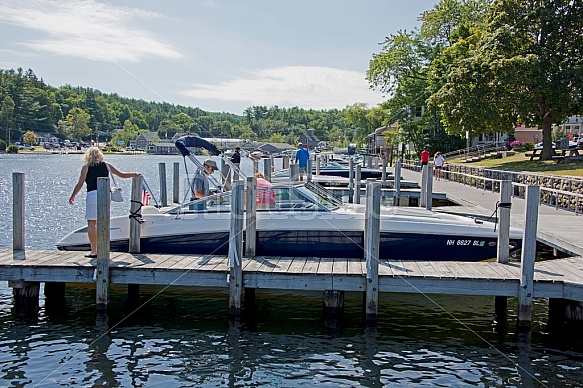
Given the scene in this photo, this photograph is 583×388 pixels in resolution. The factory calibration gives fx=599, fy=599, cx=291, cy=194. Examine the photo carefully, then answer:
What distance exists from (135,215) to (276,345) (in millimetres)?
3312

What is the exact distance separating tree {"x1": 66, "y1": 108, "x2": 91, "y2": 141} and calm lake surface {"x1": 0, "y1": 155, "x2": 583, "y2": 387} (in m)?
154

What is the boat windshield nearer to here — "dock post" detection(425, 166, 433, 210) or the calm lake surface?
the calm lake surface

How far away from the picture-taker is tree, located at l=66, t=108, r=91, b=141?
155 m

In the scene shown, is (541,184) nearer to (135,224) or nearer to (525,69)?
(525,69)

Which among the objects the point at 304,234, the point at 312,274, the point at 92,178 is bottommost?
the point at 312,274

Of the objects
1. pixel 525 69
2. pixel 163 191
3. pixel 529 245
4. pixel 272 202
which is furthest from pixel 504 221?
pixel 525 69

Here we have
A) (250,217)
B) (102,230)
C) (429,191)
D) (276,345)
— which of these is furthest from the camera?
(429,191)

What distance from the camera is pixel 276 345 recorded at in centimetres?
854

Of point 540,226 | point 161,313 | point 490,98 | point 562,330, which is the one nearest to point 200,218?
point 161,313

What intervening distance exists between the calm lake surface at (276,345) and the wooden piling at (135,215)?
1073 millimetres

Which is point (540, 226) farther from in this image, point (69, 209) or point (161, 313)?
point (69, 209)

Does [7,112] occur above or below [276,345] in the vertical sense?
above

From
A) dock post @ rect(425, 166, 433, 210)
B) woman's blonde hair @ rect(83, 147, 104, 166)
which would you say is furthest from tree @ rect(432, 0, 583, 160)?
woman's blonde hair @ rect(83, 147, 104, 166)

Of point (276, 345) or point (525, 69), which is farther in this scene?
point (525, 69)
